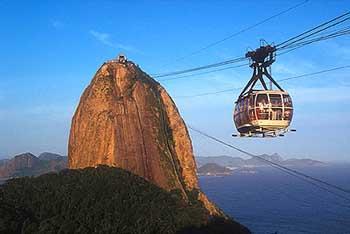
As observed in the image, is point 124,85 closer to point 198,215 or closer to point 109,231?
point 198,215

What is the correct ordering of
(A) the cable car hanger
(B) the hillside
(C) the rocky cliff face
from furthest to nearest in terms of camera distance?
(C) the rocky cliff face
(B) the hillside
(A) the cable car hanger

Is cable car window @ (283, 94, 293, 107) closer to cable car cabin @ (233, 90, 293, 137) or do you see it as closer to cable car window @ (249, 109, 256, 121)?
cable car cabin @ (233, 90, 293, 137)

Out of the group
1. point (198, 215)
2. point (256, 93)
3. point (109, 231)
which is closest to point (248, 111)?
point (256, 93)

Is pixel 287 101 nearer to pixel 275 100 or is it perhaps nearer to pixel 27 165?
pixel 275 100

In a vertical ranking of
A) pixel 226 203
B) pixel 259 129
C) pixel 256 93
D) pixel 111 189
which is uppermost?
pixel 256 93

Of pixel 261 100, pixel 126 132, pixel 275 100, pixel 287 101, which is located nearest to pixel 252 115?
pixel 261 100

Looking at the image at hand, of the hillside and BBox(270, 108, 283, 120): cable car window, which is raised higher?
BBox(270, 108, 283, 120): cable car window

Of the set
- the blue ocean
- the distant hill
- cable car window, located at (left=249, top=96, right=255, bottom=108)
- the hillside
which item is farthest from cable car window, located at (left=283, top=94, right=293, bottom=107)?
the distant hill
